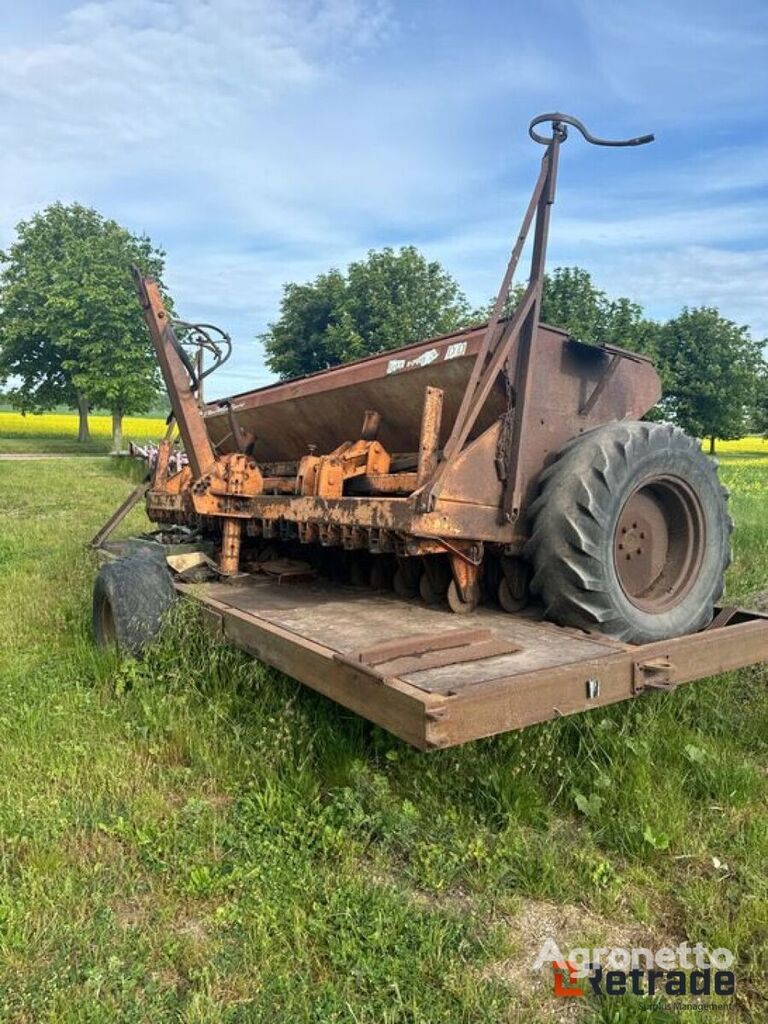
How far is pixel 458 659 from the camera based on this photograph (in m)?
3.10

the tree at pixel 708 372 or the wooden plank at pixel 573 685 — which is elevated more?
the tree at pixel 708 372

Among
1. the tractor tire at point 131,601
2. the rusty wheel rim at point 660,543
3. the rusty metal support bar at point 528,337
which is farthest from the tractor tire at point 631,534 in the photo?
the tractor tire at point 131,601

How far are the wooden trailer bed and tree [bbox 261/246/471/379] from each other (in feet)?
79.3

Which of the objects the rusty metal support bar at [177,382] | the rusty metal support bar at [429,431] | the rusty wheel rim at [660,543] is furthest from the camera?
the rusty metal support bar at [177,382]

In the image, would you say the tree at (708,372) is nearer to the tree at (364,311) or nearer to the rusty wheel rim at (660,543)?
the tree at (364,311)

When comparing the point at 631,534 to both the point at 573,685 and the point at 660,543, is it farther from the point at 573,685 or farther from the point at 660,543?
the point at 573,685

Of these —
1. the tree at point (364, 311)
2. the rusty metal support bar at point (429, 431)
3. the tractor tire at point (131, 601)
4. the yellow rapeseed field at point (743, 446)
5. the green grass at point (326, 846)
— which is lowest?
the green grass at point (326, 846)

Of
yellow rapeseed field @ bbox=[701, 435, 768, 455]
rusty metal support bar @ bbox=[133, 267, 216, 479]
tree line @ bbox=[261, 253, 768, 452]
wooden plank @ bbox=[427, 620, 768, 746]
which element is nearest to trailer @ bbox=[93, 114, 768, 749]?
wooden plank @ bbox=[427, 620, 768, 746]

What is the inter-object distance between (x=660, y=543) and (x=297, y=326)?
87.3ft

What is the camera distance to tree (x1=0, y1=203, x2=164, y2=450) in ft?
110

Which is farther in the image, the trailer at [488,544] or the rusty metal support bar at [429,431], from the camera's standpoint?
the rusty metal support bar at [429,431]

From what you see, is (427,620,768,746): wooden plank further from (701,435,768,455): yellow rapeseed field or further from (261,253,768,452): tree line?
(701,435,768,455): yellow rapeseed field

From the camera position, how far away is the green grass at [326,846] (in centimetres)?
230

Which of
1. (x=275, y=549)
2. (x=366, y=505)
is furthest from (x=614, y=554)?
(x=275, y=549)
